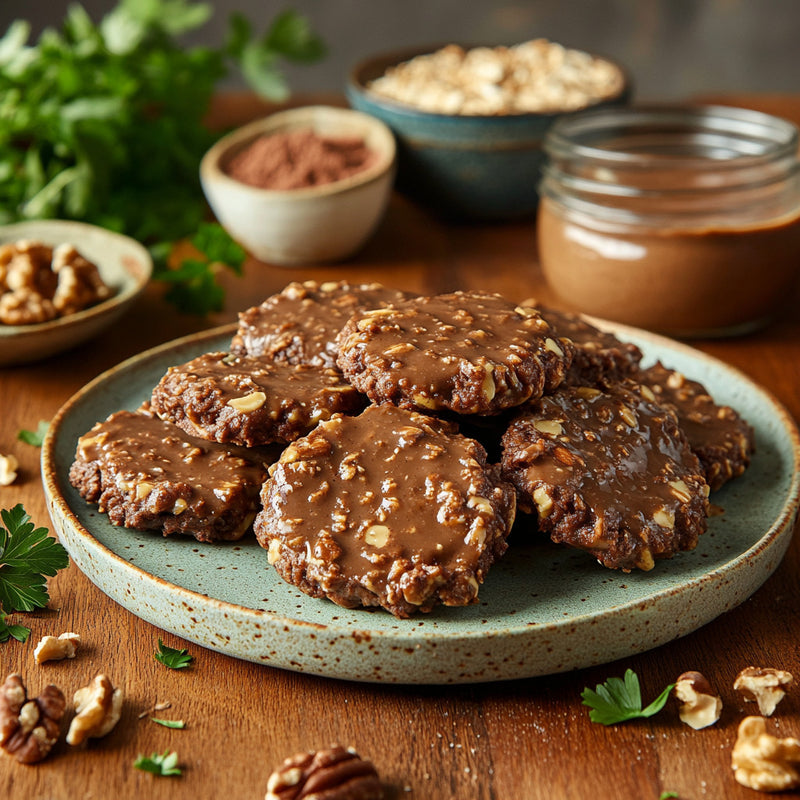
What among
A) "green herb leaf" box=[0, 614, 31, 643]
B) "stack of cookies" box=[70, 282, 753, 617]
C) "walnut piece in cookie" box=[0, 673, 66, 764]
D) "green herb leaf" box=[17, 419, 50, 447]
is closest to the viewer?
"walnut piece in cookie" box=[0, 673, 66, 764]

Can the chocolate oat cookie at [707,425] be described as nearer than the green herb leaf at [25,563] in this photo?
No

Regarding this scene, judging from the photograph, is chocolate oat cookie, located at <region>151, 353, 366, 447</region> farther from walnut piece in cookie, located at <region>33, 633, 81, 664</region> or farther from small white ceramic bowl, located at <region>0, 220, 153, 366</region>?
small white ceramic bowl, located at <region>0, 220, 153, 366</region>

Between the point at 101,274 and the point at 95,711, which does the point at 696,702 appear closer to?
the point at 95,711

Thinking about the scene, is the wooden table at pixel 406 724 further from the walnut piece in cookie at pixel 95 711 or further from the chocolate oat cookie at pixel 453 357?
the chocolate oat cookie at pixel 453 357

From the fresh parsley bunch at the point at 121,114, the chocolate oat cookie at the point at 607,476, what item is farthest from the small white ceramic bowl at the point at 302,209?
the chocolate oat cookie at the point at 607,476

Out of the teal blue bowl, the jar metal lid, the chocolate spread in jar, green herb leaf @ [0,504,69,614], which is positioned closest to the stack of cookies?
green herb leaf @ [0,504,69,614]

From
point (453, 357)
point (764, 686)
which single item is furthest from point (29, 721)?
point (764, 686)
